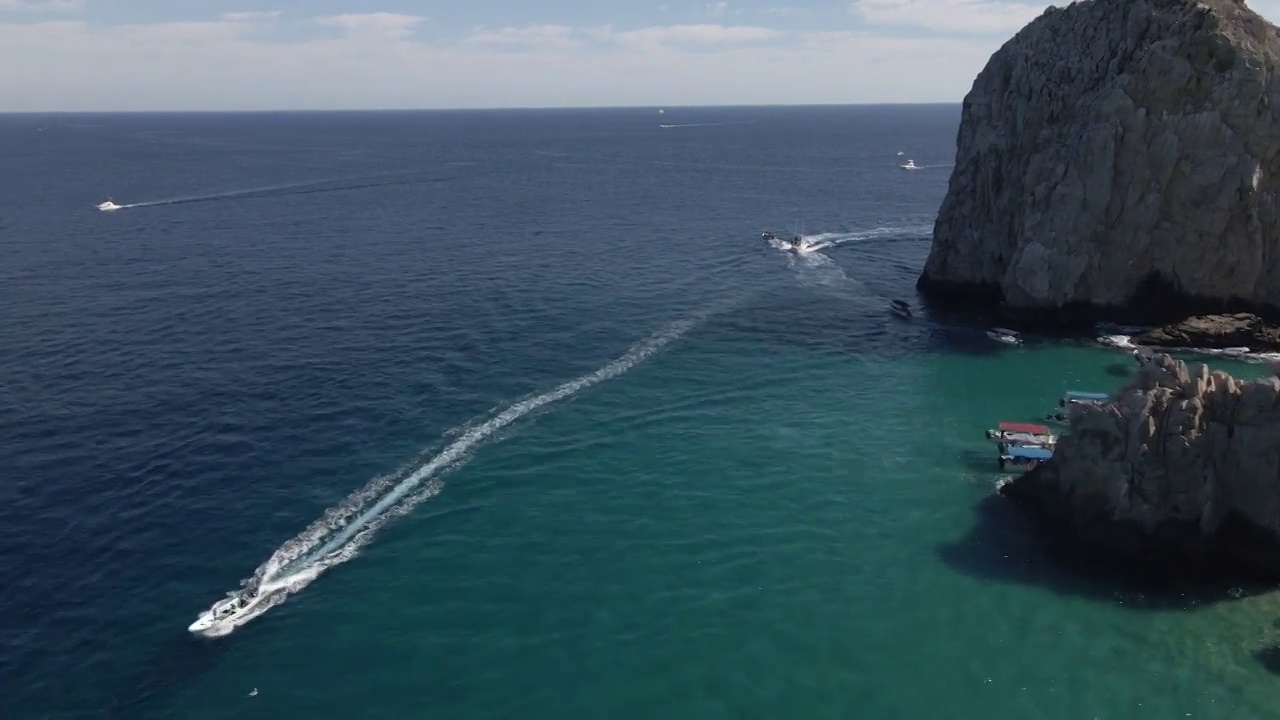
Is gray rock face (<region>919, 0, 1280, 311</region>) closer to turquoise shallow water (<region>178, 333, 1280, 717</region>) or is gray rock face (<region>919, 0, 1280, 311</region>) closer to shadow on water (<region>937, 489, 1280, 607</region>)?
turquoise shallow water (<region>178, 333, 1280, 717</region>)

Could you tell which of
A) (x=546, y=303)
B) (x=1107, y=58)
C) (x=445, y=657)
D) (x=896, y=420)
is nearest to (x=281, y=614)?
(x=445, y=657)

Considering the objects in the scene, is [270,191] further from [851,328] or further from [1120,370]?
[1120,370]

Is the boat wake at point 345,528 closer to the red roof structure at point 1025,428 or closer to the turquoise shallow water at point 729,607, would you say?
the turquoise shallow water at point 729,607

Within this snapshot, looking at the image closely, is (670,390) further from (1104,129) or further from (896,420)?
(1104,129)

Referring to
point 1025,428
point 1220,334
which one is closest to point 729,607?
point 1025,428

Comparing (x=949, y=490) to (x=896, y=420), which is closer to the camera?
(x=949, y=490)

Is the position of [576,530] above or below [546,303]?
below
